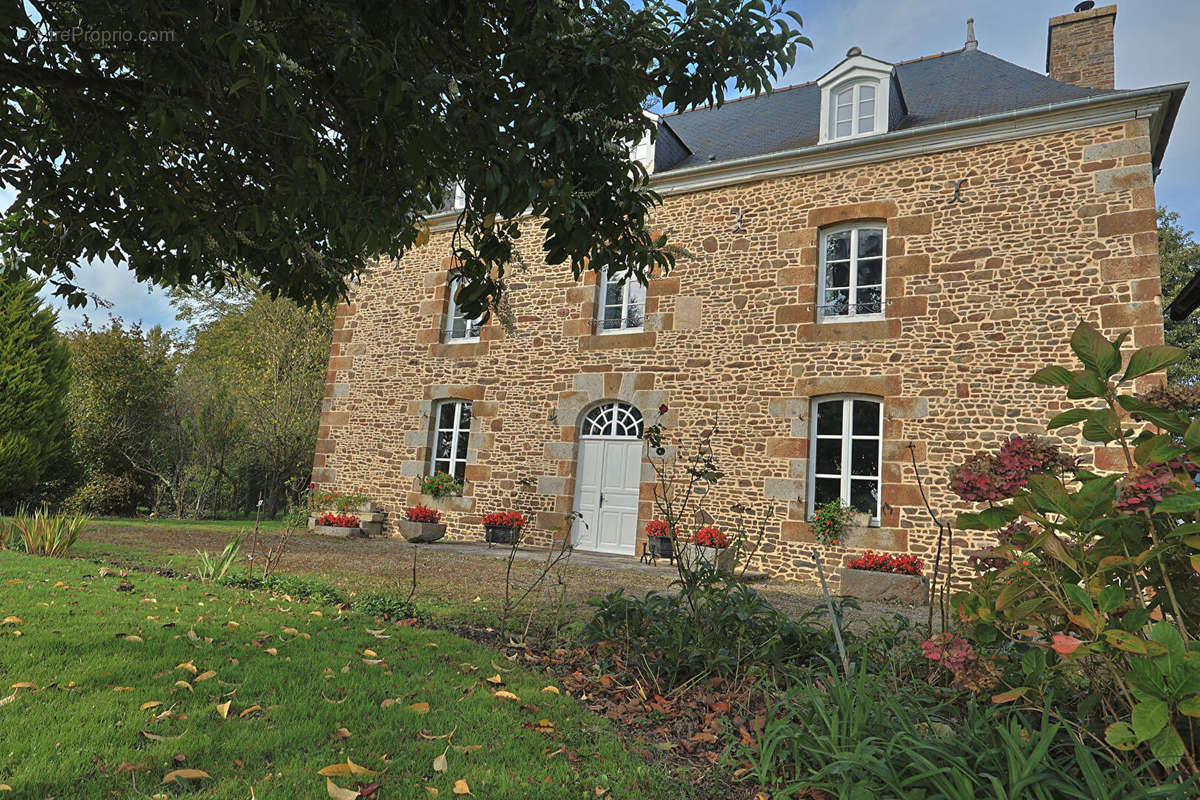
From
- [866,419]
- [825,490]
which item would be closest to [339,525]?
[825,490]

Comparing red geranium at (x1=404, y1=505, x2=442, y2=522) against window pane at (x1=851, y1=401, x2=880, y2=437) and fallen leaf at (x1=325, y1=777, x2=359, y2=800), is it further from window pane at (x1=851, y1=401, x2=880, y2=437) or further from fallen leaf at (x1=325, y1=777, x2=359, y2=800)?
fallen leaf at (x1=325, y1=777, x2=359, y2=800)

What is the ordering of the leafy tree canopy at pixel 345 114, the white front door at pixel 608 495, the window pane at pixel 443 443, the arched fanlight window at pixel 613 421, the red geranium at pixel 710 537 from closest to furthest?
the leafy tree canopy at pixel 345 114, the red geranium at pixel 710 537, the white front door at pixel 608 495, the arched fanlight window at pixel 613 421, the window pane at pixel 443 443

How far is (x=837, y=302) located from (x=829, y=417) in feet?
5.21

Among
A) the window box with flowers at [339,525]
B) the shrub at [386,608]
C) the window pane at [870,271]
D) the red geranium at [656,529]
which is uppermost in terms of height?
the window pane at [870,271]

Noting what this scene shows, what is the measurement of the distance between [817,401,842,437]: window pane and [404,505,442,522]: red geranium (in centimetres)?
637

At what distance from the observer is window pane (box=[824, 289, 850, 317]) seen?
924 centimetres

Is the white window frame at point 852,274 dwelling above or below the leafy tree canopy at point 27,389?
above

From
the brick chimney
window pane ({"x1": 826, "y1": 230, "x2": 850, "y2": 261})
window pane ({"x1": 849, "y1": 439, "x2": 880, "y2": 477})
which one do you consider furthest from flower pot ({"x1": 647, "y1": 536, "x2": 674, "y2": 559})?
the brick chimney

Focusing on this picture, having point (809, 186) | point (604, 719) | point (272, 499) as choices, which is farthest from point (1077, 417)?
point (272, 499)

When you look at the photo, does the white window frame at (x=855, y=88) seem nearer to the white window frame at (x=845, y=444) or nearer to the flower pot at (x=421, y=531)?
the white window frame at (x=845, y=444)

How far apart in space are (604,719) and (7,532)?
677 cm

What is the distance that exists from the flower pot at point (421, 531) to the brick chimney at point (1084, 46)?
11.1 metres

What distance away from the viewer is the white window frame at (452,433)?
39.3 feet

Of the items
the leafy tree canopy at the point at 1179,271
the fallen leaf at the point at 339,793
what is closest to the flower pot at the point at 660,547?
the fallen leaf at the point at 339,793
